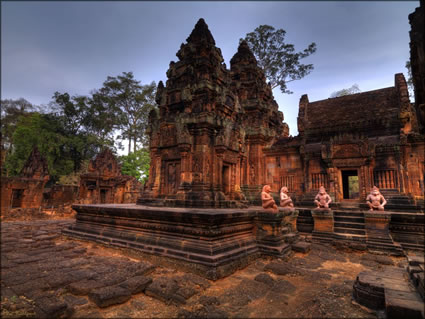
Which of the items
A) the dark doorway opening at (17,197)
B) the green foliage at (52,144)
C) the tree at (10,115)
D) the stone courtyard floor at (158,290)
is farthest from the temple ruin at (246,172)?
the tree at (10,115)

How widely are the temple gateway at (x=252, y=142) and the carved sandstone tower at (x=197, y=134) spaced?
0.04 m

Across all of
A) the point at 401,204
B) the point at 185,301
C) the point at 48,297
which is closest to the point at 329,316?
the point at 185,301

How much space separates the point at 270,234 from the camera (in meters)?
6.62

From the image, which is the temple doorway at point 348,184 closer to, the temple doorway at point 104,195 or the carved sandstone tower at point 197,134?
the carved sandstone tower at point 197,134

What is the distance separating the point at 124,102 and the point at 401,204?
29.3m

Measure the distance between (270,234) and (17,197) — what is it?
63.6 feet

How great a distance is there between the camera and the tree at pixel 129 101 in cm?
2958

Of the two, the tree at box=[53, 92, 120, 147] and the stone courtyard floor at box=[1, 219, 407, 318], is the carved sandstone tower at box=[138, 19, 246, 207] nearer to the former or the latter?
the stone courtyard floor at box=[1, 219, 407, 318]

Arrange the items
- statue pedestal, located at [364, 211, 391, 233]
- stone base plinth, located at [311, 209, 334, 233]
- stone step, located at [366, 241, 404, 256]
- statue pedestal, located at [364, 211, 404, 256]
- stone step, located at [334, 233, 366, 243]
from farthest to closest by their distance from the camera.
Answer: stone base plinth, located at [311, 209, 334, 233]
stone step, located at [334, 233, 366, 243]
statue pedestal, located at [364, 211, 391, 233]
statue pedestal, located at [364, 211, 404, 256]
stone step, located at [366, 241, 404, 256]

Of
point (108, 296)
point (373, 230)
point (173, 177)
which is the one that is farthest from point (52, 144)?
point (373, 230)

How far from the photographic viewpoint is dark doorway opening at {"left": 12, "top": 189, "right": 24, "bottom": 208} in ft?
57.1

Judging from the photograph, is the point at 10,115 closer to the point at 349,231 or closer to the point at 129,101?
the point at 129,101

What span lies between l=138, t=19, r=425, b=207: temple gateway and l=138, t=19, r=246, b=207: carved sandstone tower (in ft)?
0.12

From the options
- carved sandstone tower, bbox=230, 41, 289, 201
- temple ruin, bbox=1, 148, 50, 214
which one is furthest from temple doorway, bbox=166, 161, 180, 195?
temple ruin, bbox=1, 148, 50, 214
